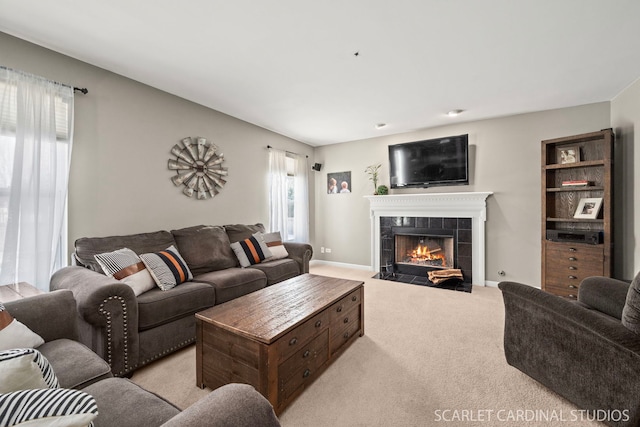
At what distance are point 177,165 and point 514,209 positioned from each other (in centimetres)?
453

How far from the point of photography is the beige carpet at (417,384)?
1.55 m

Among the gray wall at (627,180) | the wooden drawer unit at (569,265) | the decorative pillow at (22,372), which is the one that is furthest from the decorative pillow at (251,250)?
the gray wall at (627,180)

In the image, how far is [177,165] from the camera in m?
3.27

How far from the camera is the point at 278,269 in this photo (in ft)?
10.9

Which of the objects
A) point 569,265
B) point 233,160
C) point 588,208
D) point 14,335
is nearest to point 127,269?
point 14,335

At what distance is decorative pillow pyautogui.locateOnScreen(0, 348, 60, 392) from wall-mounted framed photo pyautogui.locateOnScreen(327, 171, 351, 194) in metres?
4.79

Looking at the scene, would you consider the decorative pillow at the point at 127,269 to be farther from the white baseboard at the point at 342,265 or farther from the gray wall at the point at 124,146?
the white baseboard at the point at 342,265

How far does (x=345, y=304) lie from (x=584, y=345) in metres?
1.44

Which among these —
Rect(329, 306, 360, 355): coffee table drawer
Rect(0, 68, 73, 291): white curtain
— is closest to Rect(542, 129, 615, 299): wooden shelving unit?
Rect(329, 306, 360, 355): coffee table drawer

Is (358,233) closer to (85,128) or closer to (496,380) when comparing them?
(496,380)

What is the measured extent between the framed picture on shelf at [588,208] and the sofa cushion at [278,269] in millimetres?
3559

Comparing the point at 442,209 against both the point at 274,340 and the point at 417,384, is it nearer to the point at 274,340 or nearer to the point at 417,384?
the point at 417,384

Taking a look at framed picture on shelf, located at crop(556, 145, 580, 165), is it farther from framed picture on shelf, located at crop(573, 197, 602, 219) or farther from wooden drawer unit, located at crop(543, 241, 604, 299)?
wooden drawer unit, located at crop(543, 241, 604, 299)

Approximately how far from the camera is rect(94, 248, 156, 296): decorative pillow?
219 centimetres
